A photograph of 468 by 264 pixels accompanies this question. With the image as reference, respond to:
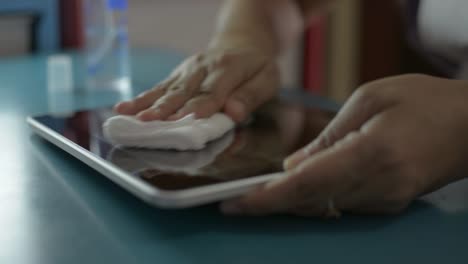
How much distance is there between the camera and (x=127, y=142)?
1.83 feet

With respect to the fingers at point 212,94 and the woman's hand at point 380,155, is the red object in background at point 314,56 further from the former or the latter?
the woman's hand at point 380,155

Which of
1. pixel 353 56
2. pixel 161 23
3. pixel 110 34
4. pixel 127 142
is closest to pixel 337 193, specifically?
pixel 127 142

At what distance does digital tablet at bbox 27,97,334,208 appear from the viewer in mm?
442

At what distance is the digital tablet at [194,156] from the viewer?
442 mm

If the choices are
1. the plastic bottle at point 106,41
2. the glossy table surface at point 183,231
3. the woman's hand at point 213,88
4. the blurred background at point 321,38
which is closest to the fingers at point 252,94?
the woman's hand at point 213,88

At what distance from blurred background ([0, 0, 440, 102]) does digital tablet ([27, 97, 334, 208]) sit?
37.7 inches

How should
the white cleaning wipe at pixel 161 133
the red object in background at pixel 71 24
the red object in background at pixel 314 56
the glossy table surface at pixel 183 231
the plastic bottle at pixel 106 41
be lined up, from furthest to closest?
the red object in background at pixel 314 56, the red object in background at pixel 71 24, the plastic bottle at pixel 106 41, the white cleaning wipe at pixel 161 133, the glossy table surface at pixel 183 231

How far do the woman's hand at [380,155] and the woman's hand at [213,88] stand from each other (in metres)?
0.19

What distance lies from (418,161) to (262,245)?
134 mm

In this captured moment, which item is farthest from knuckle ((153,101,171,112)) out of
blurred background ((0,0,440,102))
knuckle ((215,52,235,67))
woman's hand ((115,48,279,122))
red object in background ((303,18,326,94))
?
red object in background ((303,18,326,94))

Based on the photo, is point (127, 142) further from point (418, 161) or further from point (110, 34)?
point (110, 34)

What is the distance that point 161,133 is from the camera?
0.55 m

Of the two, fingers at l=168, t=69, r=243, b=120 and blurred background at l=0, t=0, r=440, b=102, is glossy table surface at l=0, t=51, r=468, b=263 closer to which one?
fingers at l=168, t=69, r=243, b=120

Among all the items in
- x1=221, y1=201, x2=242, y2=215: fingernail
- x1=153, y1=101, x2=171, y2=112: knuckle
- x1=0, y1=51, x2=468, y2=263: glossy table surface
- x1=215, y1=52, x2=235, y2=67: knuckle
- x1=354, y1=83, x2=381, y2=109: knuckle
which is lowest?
x1=0, y1=51, x2=468, y2=263: glossy table surface
